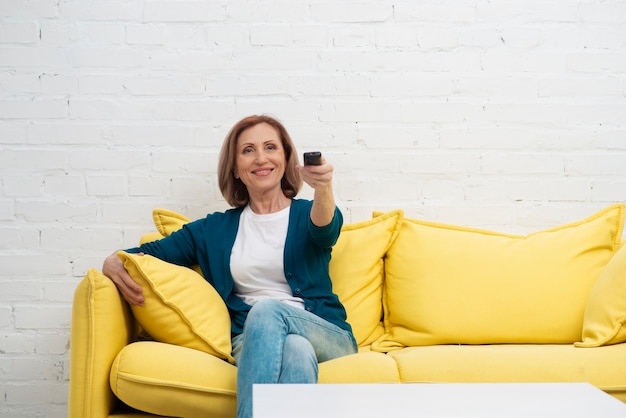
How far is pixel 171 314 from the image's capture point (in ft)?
7.19

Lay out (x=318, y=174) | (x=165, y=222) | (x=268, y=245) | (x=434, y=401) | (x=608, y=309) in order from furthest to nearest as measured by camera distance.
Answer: (x=165, y=222) < (x=268, y=245) < (x=608, y=309) < (x=318, y=174) < (x=434, y=401)

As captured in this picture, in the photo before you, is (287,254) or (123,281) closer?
(123,281)

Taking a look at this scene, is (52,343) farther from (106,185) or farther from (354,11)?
(354,11)

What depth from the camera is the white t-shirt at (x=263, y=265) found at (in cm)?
240

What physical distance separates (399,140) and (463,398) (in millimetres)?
1613

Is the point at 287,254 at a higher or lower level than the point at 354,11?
lower

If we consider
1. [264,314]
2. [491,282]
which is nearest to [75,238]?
[264,314]

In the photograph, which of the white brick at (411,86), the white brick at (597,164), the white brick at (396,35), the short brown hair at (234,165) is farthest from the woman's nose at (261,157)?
the white brick at (597,164)

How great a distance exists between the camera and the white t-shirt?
7.88 feet

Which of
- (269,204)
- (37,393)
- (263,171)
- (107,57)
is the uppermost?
(107,57)

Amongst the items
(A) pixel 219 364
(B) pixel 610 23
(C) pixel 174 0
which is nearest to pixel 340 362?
(A) pixel 219 364

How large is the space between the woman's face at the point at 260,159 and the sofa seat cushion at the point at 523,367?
0.72m

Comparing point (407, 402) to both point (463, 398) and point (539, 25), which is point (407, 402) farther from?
point (539, 25)

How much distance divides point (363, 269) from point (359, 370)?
0.60 metres
